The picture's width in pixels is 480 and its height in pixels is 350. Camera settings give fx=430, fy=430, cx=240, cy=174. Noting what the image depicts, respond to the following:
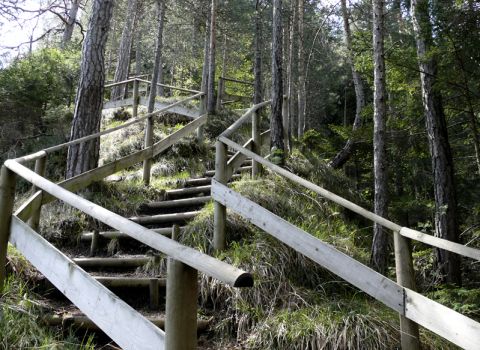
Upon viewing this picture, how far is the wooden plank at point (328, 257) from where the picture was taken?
2924 mm

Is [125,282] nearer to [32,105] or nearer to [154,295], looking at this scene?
[154,295]

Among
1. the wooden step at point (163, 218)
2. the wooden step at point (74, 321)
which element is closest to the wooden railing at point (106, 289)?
the wooden step at point (74, 321)

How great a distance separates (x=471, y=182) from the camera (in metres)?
10.8

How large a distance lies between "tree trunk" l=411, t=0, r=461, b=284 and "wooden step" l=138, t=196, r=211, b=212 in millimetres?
3558

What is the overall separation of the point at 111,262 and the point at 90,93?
3.20 meters

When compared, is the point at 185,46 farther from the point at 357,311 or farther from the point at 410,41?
the point at 357,311

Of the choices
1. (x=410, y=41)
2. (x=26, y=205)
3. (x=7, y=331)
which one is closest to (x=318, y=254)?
(x=7, y=331)

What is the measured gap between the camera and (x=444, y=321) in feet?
8.11

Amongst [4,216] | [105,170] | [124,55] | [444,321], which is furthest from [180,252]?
[124,55]

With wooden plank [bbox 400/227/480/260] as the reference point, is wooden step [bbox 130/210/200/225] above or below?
below

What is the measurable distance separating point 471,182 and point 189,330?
1082 cm

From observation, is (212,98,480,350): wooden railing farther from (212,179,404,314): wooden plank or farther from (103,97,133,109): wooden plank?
(103,97,133,109): wooden plank

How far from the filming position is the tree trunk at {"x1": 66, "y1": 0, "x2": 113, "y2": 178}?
6.71 meters

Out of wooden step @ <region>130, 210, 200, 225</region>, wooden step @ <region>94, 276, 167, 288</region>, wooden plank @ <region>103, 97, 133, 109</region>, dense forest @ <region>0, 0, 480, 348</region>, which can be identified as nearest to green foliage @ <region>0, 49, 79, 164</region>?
dense forest @ <region>0, 0, 480, 348</region>
